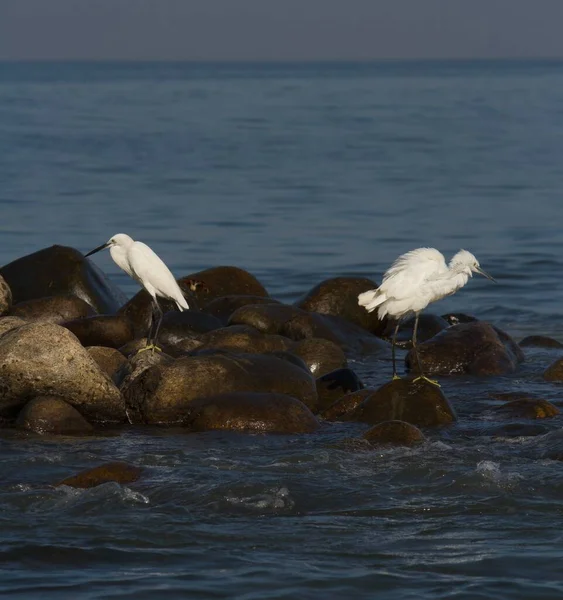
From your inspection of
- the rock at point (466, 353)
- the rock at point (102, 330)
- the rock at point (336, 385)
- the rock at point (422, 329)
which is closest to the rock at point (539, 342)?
the rock at point (422, 329)

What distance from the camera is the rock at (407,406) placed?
9.91m

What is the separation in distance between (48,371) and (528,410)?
12.5 ft

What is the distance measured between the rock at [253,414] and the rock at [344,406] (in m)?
0.35

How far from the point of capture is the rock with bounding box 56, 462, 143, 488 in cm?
806

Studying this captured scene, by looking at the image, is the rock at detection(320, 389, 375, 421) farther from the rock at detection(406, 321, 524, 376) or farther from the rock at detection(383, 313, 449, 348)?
the rock at detection(383, 313, 449, 348)

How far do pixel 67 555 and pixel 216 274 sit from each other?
25.0 feet

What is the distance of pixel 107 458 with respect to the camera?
29.1 ft

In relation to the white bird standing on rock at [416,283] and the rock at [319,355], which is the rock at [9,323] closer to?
the rock at [319,355]

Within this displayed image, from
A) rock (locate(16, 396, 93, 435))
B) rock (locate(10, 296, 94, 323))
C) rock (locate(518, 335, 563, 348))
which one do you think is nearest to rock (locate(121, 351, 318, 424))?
rock (locate(16, 396, 93, 435))

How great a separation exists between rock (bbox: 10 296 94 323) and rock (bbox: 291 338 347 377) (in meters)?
2.32

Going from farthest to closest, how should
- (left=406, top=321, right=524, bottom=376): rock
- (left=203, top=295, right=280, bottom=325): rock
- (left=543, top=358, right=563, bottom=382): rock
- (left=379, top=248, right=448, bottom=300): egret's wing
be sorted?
(left=203, top=295, right=280, bottom=325): rock
(left=406, top=321, right=524, bottom=376): rock
(left=543, top=358, right=563, bottom=382): rock
(left=379, top=248, right=448, bottom=300): egret's wing

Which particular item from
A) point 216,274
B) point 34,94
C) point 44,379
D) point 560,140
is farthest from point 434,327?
point 34,94

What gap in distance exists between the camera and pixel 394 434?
9.15 meters

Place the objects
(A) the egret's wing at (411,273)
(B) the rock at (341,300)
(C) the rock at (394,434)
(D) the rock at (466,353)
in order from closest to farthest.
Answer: (C) the rock at (394,434) < (A) the egret's wing at (411,273) < (D) the rock at (466,353) < (B) the rock at (341,300)
